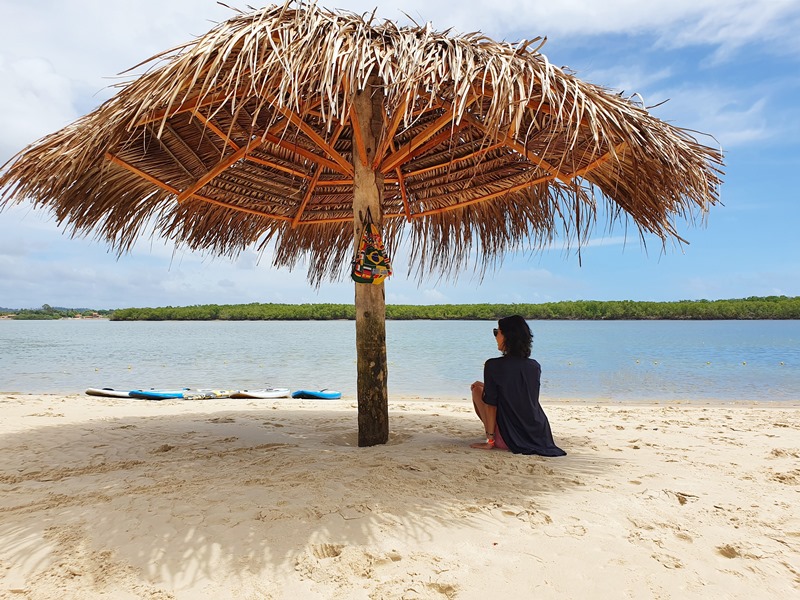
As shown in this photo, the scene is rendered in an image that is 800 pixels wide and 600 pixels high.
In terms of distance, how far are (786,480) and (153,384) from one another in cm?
835

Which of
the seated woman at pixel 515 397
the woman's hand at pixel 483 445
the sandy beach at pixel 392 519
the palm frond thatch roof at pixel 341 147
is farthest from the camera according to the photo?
the woman's hand at pixel 483 445

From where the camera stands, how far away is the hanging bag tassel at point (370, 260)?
3191 millimetres

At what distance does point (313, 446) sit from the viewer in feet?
10.8

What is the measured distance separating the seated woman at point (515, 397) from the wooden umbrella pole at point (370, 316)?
2.18 feet

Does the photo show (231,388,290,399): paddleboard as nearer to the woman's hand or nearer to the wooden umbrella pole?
the wooden umbrella pole

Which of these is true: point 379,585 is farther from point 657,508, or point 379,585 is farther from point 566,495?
point 657,508

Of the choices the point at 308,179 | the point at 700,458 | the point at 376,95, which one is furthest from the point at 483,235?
the point at 700,458

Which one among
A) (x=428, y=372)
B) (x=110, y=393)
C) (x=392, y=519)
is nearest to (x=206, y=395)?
(x=110, y=393)

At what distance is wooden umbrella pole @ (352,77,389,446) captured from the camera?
3260 mm

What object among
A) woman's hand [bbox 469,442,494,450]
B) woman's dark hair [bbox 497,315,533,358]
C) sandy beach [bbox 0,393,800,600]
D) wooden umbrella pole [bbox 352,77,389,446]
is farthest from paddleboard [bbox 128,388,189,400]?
woman's dark hair [bbox 497,315,533,358]

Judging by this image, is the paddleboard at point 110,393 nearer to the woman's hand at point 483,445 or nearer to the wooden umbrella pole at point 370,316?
the wooden umbrella pole at point 370,316

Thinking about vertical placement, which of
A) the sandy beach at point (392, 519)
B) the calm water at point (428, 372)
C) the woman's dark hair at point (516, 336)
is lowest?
the calm water at point (428, 372)

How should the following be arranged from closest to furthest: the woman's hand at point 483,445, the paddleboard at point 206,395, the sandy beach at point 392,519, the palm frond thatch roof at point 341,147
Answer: the sandy beach at point 392,519 → the palm frond thatch roof at point 341,147 → the woman's hand at point 483,445 → the paddleboard at point 206,395

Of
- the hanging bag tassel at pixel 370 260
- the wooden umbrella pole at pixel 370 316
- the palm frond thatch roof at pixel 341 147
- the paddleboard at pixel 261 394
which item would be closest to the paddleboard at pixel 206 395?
the paddleboard at pixel 261 394
